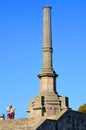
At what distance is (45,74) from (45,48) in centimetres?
224

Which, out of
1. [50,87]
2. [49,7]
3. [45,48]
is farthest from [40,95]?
[49,7]

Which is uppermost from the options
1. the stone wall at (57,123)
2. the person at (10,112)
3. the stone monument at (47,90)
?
the stone monument at (47,90)

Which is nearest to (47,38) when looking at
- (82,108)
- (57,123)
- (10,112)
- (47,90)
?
(47,90)

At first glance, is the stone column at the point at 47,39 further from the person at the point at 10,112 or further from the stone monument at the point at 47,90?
the person at the point at 10,112

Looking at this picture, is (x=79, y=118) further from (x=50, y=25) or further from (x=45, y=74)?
(x=50, y=25)

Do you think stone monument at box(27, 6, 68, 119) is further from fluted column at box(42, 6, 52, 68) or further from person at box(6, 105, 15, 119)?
person at box(6, 105, 15, 119)

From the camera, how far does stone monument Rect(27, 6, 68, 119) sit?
104 ft

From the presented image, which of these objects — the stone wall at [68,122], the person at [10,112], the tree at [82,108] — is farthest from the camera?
the tree at [82,108]

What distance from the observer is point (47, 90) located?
33.1 m

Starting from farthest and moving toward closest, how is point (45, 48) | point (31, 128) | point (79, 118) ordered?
point (45, 48) → point (79, 118) → point (31, 128)

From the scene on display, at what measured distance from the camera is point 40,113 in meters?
31.5

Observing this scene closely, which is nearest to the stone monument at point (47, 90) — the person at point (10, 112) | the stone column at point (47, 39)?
the stone column at point (47, 39)

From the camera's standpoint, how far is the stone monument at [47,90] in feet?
104

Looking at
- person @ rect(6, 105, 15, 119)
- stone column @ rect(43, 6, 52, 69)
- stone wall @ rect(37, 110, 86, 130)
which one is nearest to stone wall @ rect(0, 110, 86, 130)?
stone wall @ rect(37, 110, 86, 130)
